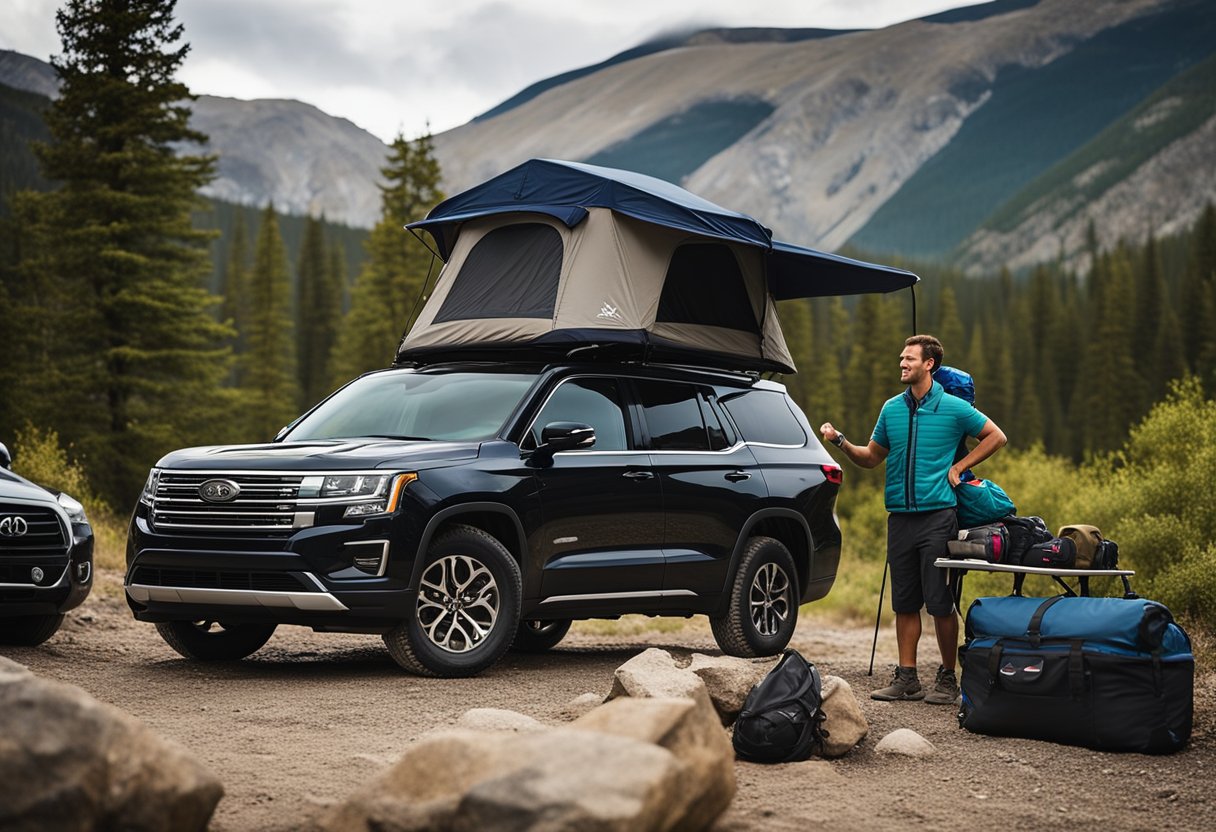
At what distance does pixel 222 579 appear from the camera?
27.2 feet

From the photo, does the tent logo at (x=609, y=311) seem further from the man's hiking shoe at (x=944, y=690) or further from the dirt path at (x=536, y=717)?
the man's hiking shoe at (x=944, y=690)

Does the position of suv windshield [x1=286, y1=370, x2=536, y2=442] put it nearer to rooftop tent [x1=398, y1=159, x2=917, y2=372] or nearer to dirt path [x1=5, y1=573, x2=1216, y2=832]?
rooftop tent [x1=398, y1=159, x2=917, y2=372]

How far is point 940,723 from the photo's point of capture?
8.27m

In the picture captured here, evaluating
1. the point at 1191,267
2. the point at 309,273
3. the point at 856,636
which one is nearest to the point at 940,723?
the point at 856,636

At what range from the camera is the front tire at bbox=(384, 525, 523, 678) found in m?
8.50

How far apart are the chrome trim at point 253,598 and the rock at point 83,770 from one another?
3366mm

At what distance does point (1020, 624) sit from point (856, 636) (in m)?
12.1

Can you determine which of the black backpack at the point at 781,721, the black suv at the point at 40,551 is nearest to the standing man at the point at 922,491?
the black backpack at the point at 781,721

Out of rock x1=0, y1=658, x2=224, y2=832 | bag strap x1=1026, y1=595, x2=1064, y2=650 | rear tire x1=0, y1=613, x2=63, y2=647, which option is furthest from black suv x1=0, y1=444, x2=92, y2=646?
bag strap x1=1026, y1=595, x2=1064, y2=650

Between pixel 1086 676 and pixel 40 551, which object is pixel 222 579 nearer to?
pixel 40 551

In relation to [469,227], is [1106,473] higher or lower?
lower

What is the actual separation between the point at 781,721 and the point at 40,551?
16.6 feet

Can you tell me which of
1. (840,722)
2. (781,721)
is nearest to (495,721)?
(781,721)

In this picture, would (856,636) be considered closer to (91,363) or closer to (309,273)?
(91,363)
